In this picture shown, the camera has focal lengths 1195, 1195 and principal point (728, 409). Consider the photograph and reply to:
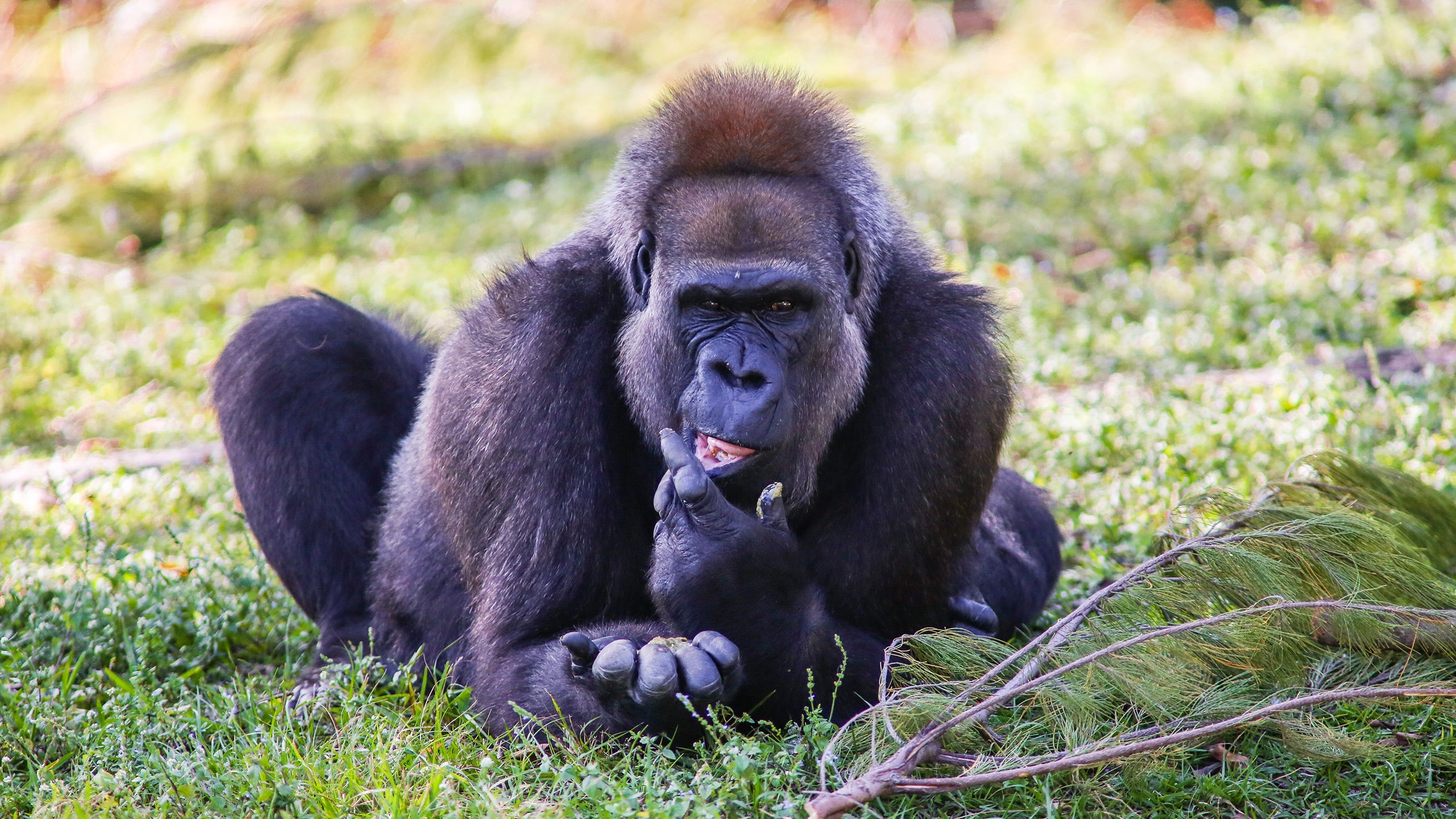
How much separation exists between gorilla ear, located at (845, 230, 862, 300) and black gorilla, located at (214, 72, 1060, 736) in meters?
0.01

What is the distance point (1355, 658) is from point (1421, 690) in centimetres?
60

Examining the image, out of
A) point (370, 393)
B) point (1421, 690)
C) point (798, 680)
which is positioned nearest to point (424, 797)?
point (798, 680)

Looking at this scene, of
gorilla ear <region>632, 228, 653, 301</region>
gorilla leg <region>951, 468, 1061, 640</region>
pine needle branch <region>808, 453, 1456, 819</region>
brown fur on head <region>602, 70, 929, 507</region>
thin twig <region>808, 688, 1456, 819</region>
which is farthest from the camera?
gorilla leg <region>951, 468, 1061, 640</region>

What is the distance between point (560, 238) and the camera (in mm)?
9719

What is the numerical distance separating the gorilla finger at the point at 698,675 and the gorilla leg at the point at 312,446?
1779mm

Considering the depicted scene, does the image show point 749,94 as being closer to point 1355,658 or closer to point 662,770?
point 662,770

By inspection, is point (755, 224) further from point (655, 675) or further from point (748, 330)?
point (655, 675)

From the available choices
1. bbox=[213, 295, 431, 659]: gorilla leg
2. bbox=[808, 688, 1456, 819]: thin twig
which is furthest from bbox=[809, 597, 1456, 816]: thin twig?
bbox=[213, 295, 431, 659]: gorilla leg

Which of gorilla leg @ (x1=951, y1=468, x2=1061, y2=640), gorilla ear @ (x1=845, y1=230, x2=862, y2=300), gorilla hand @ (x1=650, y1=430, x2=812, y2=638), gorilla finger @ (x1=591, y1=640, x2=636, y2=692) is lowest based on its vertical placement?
gorilla leg @ (x1=951, y1=468, x2=1061, y2=640)

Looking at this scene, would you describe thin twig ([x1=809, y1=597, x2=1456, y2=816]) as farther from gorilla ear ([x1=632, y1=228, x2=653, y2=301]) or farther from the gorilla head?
gorilla ear ([x1=632, y1=228, x2=653, y2=301])

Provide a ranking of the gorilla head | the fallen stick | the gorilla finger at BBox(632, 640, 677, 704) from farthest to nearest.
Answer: the fallen stick
the gorilla head
the gorilla finger at BBox(632, 640, 677, 704)

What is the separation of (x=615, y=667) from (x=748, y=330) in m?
1.06

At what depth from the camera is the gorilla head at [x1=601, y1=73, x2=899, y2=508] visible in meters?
3.49

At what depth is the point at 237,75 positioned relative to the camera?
1210 centimetres
